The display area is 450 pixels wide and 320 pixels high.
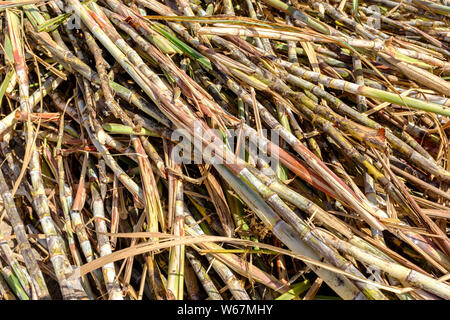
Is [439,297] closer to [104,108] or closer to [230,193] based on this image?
[230,193]

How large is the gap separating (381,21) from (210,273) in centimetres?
159

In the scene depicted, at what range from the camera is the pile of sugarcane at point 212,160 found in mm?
1214

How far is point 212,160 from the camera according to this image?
1335 millimetres

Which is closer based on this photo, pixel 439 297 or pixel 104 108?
pixel 439 297

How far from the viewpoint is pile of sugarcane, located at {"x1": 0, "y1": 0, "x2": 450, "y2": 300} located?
3.98ft

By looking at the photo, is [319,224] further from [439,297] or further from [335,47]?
[335,47]

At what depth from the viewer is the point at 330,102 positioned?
1.49 meters
